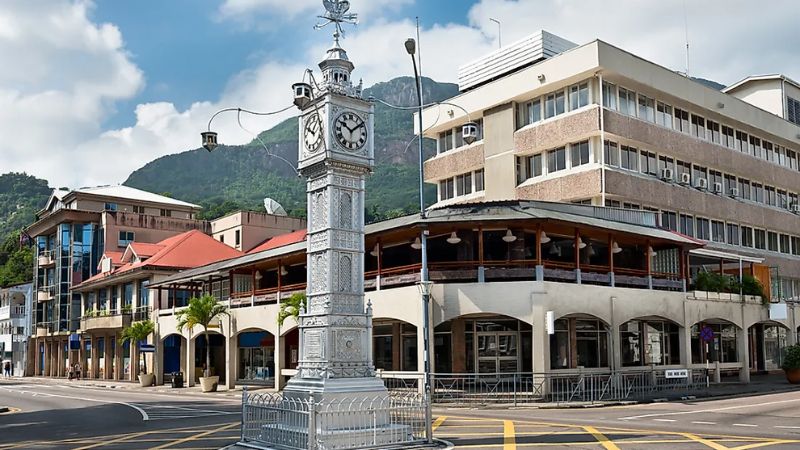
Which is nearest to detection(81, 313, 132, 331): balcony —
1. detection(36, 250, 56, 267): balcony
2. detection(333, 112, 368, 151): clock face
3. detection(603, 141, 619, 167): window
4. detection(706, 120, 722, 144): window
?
detection(36, 250, 56, 267): balcony

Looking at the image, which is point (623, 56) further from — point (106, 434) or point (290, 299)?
point (106, 434)

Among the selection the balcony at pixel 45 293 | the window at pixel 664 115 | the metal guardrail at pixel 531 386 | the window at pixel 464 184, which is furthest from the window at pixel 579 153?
the balcony at pixel 45 293

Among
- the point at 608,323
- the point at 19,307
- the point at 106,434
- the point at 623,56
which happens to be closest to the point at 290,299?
the point at 608,323

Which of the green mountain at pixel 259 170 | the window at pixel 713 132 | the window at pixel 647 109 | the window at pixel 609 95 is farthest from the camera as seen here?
the green mountain at pixel 259 170

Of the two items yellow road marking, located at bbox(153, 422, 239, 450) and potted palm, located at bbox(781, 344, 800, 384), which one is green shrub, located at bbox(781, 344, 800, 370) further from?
yellow road marking, located at bbox(153, 422, 239, 450)

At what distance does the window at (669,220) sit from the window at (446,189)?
572 inches

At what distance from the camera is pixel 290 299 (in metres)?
39.4

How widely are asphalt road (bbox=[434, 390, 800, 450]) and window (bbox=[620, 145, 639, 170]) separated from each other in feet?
65.2

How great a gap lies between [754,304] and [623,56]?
15212mm

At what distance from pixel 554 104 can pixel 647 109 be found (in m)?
5.58

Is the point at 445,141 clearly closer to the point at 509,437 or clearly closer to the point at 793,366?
the point at 793,366

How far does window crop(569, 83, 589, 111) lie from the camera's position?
46969 mm

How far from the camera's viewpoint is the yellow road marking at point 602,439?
53.4ft

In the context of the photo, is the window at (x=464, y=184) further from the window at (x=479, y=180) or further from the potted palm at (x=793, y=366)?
the potted palm at (x=793, y=366)
